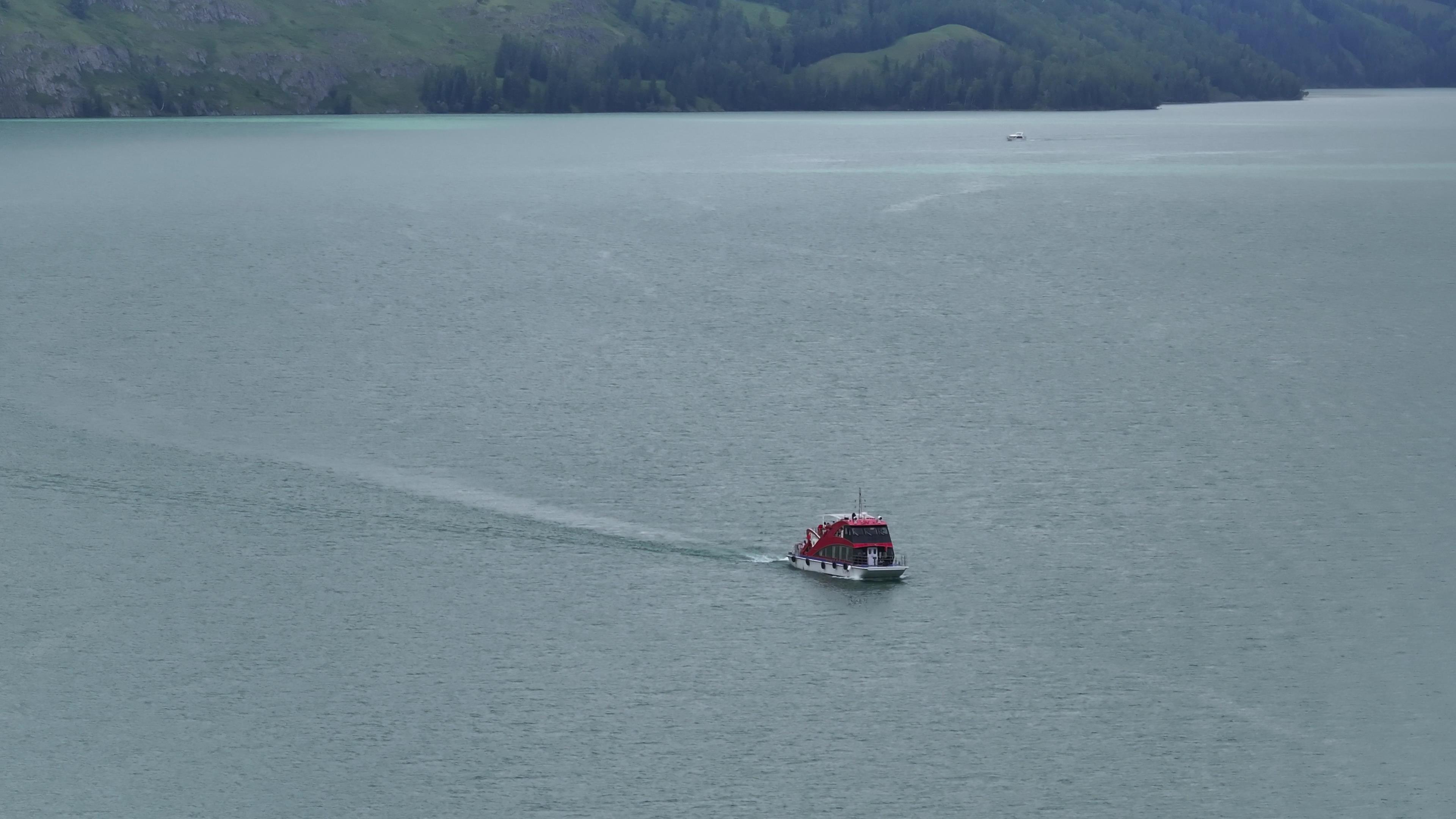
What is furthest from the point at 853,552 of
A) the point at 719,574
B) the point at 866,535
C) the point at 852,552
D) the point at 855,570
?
the point at 719,574

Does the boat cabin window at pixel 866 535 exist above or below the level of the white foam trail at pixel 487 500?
above

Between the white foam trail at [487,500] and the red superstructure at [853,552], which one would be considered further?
the white foam trail at [487,500]

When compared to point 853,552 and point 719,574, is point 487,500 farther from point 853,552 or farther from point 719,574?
point 853,552

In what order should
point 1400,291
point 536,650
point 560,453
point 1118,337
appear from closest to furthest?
point 536,650 < point 560,453 < point 1118,337 < point 1400,291

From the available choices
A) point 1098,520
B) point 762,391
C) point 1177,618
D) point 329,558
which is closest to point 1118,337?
point 762,391

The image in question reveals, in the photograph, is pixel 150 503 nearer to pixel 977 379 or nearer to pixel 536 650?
pixel 536 650

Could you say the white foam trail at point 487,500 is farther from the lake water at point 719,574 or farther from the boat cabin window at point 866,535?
the boat cabin window at point 866,535

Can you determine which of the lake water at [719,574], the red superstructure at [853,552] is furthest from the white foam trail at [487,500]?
the red superstructure at [853,552]
